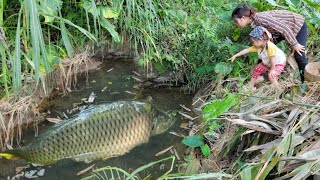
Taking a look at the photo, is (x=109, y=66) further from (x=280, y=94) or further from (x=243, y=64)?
(x=280, y=94)

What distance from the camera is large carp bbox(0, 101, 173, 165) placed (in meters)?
A: 2.65

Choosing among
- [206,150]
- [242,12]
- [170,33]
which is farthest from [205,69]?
[206,150]

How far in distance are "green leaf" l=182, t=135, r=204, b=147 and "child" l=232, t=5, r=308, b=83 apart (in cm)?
100

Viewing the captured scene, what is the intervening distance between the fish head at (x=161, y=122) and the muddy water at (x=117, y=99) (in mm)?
39

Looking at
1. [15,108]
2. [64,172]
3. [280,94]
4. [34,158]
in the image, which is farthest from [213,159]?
[15,108]

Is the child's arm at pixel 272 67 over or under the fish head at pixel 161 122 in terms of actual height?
over

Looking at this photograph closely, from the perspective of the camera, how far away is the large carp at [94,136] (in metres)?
2.65

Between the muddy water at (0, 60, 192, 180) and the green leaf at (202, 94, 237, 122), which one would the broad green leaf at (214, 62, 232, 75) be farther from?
the green leaf at (202, 94, 237, 122)

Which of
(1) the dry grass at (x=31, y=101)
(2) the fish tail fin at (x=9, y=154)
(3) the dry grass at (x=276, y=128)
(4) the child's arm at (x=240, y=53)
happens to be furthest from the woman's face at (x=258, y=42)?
(2) the fish tail fin at (x=9, y=154)

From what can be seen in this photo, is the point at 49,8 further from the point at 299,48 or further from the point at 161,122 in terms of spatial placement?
the point at 299,48

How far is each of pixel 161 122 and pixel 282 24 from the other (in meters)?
1.25

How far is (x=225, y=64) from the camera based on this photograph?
341 cm

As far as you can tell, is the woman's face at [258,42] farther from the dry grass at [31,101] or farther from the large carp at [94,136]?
the dry grass at [31,101]

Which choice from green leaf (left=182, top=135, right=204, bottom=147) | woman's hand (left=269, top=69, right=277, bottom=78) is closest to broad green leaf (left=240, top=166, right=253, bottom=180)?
green leaf (left=182, top=135, right=204, bottom=147)
